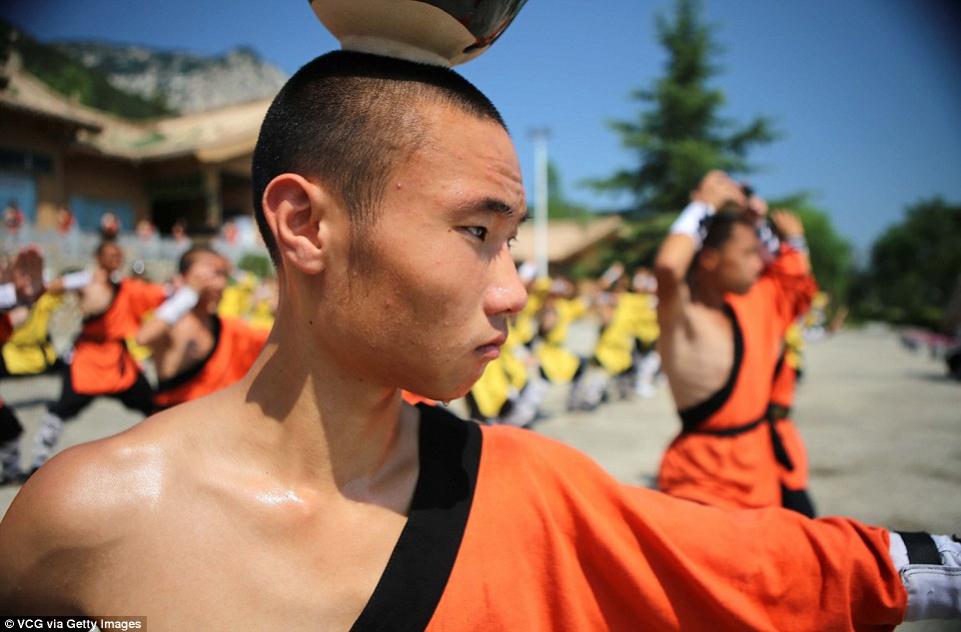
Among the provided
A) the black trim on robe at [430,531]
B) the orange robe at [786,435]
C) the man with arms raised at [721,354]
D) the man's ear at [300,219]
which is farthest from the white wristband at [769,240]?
the man's ear at [300,219]

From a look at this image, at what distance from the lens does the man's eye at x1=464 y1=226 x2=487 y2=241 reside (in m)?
1.10

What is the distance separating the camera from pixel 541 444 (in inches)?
55.8

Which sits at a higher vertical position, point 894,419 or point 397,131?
point 397,131

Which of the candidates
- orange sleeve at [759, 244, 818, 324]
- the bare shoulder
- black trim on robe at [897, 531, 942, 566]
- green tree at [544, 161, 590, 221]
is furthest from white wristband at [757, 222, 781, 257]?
green tree at [544, 161, 590, 221]

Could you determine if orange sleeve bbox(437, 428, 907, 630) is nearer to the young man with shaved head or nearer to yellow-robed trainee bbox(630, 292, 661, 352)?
the young man with shaved head

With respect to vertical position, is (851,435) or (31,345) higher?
(31,345)

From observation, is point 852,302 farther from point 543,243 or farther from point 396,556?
point 396,556

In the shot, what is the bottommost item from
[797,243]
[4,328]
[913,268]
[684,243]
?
[4,328]

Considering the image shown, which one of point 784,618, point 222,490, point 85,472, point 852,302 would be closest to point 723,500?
point 784,618

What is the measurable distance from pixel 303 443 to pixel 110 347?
5248 mm

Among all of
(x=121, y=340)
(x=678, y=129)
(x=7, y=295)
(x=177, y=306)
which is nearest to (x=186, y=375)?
(x=177, y=306)

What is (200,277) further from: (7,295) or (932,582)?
(932,582)

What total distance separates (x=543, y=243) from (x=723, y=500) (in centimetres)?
2769

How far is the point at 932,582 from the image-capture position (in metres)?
1.17
